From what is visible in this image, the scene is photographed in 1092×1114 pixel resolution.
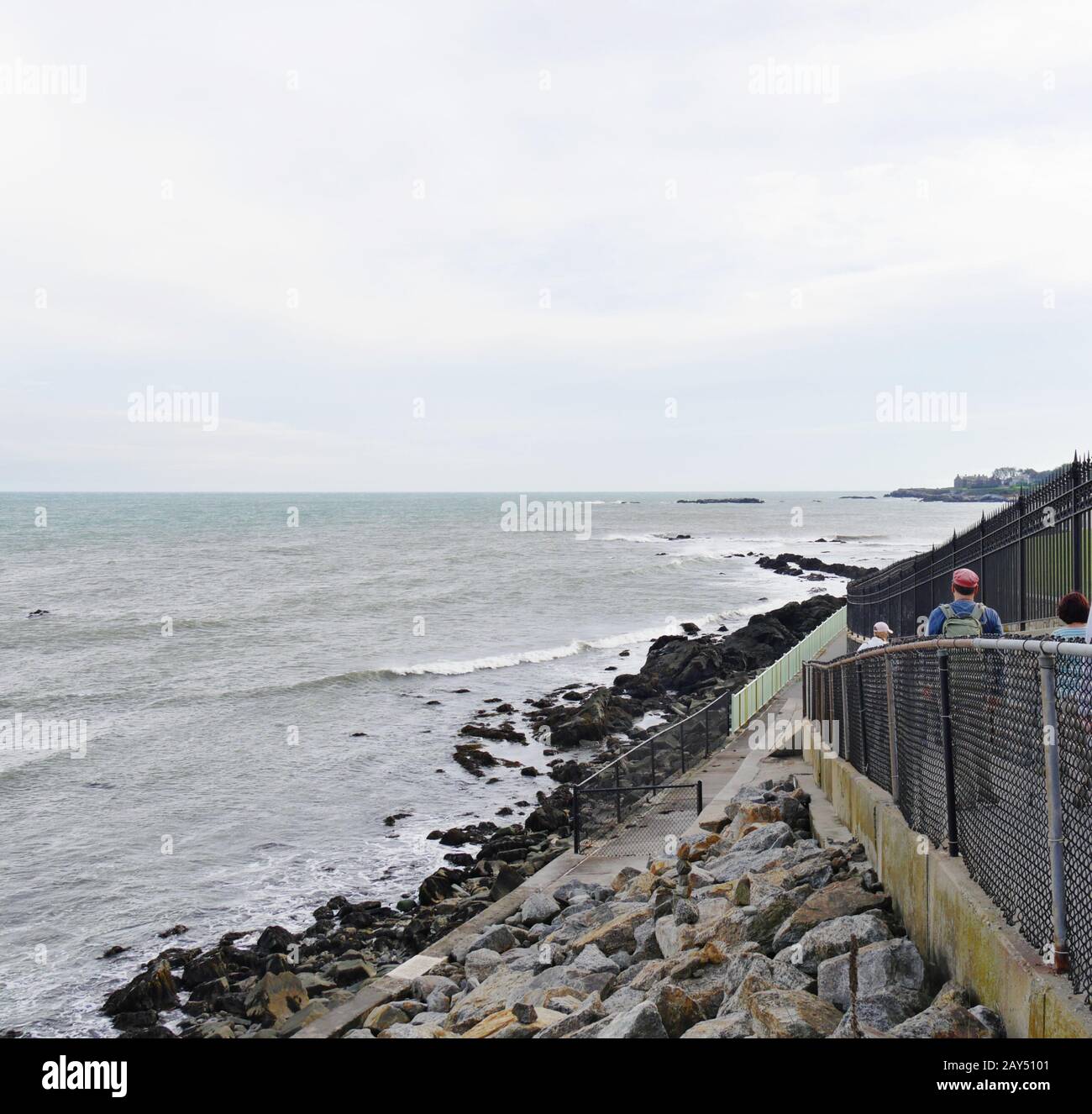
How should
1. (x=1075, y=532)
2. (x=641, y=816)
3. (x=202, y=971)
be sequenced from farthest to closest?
(x=641, y=816) < (x=202, y=971) < (x=1075, y=532)

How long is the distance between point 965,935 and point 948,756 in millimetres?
973

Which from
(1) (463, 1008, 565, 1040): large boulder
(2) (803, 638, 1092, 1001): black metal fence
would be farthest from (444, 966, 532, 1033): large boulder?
(2) (803, 638, 1092, 1001): black metal fence

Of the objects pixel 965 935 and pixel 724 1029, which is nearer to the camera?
pixel 965 935

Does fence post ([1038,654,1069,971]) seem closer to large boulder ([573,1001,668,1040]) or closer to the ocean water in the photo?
large boulder ([573,1001,668,1040])

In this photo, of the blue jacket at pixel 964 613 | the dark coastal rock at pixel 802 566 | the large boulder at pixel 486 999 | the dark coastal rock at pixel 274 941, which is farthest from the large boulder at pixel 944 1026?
the dark coastal rock at pixel 802 566

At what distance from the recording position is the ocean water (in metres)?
14.7

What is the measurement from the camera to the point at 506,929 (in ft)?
34.0

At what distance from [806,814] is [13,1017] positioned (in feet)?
30.4

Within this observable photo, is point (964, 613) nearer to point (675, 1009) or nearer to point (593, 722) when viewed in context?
point (675, 1009)

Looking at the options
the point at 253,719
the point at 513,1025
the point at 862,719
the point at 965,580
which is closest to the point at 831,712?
the point at 862,719

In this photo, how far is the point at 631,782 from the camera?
49.9ft

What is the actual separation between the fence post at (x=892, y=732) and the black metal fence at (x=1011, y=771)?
34 millimetres
